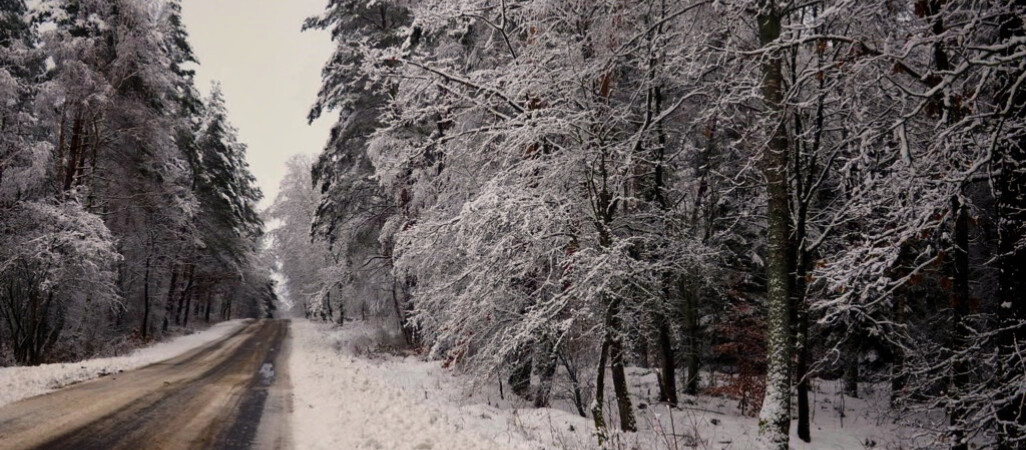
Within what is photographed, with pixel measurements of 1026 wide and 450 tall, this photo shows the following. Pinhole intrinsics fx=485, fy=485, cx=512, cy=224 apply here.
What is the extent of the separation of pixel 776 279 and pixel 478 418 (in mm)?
5442

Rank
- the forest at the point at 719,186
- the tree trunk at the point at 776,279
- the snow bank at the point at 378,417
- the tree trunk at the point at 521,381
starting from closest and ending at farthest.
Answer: the forest at the point at 719,186 → the tree trunk at the point at 776,279 → the snow bank at the point at 378,417 → the tree trunk at the point at 521,381

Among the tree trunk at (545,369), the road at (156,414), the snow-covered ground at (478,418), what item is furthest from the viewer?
the tree trunk at (545,369)

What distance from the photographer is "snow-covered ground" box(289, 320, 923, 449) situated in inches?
264

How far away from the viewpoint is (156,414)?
729 centimetres

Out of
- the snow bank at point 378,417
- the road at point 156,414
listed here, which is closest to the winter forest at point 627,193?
the snow bank at point 378,417

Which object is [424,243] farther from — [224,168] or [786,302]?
[224,168]

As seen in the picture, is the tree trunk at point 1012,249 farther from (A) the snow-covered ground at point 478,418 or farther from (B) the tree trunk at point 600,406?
(B) the tree trunk at point 600,406

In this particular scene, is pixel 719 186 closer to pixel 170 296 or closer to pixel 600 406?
pixel 600 406

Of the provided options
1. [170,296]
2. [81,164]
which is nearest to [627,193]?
[81,164]

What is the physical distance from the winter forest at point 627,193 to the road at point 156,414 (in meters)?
3.02

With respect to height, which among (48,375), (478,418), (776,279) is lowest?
(478,418)

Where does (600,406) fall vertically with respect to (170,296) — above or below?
below

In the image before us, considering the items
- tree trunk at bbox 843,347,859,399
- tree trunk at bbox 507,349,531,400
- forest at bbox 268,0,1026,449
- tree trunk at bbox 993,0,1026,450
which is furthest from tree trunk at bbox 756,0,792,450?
tree trunk at bbox 843,347,859,399

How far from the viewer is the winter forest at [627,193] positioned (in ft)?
17.0
